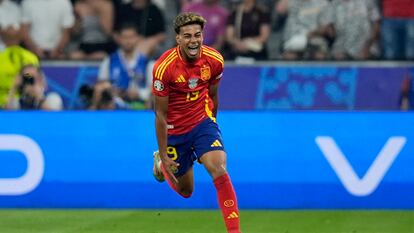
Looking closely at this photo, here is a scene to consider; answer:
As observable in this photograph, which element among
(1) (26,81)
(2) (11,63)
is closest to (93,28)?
(2) (11,63)

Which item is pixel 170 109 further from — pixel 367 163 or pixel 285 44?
pixel 285 44

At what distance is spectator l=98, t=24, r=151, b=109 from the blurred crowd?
0.05 ft

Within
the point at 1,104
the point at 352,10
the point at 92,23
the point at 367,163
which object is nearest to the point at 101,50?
the point at 92,23

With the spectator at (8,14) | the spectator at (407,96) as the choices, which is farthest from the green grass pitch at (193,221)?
the spectator at (8,14)

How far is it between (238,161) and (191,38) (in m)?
3.96

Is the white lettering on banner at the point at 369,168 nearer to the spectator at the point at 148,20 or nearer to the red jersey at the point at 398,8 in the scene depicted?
the red jersey at the point at 398,8

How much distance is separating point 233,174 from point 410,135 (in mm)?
2153

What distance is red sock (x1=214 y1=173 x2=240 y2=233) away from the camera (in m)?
7.85

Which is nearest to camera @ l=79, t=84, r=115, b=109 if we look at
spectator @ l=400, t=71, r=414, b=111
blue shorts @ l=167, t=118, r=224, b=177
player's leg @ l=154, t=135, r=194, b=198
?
spectator @ l=400, t=71, r=414, b=111

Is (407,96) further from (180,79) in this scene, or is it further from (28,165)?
(180,79)

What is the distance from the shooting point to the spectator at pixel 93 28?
15.4m

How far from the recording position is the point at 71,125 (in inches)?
473

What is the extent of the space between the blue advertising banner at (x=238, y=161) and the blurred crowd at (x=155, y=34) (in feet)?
7.41

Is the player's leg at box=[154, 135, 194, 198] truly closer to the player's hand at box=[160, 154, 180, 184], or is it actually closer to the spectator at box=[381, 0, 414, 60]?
the player's hand at box=[160, 154, 180, 184]
